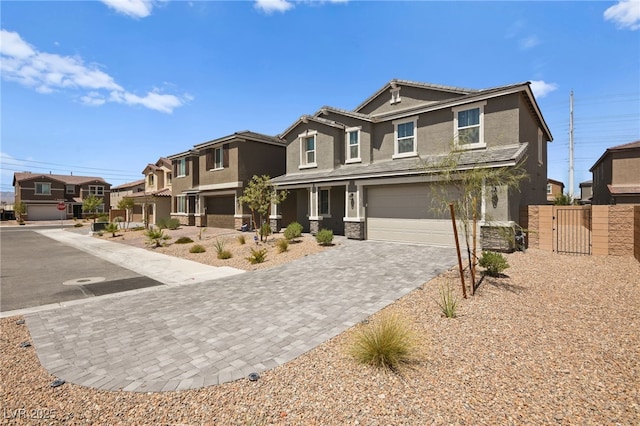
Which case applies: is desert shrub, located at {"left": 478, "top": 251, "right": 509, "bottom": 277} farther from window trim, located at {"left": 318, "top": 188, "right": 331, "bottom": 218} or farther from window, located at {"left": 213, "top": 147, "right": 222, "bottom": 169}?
window, located at {"left": 213, "top": 147, "right": 222, "bottom": 169}

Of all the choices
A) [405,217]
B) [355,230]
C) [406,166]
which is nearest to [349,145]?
[406,166]

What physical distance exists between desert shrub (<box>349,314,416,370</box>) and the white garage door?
66862 millimetres

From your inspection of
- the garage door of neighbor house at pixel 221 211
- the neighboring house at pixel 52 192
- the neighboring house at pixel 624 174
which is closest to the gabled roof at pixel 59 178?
the neighboring house at pixel 52 192

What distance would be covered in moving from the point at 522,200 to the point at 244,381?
14.3 m

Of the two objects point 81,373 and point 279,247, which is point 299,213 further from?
point 81,373

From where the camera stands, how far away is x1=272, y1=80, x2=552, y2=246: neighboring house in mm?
12945

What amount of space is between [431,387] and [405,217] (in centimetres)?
1126

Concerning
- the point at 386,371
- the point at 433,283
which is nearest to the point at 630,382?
the point at 386,371

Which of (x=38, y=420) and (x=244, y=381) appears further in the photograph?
(x=244, y=381)

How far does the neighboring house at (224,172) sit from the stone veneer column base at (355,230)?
991cm

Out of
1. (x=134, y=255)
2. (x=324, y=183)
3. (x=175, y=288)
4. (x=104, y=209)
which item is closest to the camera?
(x=175, y=288)

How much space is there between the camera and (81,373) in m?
4.10

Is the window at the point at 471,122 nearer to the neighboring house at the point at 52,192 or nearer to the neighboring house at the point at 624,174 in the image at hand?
the neighboring house at the point at 624,174

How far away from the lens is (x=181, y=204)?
30.2 m
